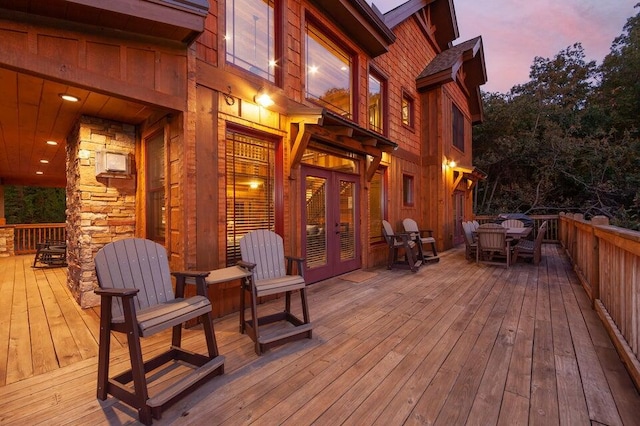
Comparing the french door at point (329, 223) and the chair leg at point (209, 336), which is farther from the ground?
the french door at point (329, 223)

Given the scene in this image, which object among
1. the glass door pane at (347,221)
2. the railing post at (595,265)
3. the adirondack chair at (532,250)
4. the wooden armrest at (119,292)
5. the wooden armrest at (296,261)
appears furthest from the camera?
the adirondack chair at (532,250)

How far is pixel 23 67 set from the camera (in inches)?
82.0

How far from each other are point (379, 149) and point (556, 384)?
4.32 metres

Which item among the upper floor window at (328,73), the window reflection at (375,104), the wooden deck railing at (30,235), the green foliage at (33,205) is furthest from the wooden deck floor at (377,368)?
the green foliage at (33,205)

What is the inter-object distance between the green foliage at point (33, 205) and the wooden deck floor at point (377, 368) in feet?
42.0

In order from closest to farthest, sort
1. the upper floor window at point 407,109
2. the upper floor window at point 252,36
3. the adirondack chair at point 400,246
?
the upper floor window at point 252,36
the adirondack chair at point 400,246
the upper floor window at point 407,109

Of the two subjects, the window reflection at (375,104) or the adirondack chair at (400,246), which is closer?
the adirondack chair at (400,246)

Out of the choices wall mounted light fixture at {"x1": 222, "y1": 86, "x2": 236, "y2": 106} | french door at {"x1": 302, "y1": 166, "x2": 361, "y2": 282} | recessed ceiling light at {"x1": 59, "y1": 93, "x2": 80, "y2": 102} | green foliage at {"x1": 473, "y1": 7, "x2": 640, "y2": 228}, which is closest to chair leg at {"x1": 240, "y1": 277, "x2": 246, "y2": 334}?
french door at {"x1": 302, "y1": 166, "x2": 361, "y2": 282}

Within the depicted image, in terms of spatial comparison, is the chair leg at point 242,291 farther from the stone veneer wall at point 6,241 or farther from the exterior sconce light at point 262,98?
the stone veneer wall at point 6,241

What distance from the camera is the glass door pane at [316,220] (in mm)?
4545

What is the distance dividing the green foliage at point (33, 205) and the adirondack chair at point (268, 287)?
15497mm

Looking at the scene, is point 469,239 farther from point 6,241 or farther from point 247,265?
point 6,241

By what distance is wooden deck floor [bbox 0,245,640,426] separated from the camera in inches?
66.6

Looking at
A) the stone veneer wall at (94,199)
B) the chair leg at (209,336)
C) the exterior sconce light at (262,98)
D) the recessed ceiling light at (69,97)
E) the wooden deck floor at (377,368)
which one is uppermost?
→ the exterior sconce light at (262,98)
